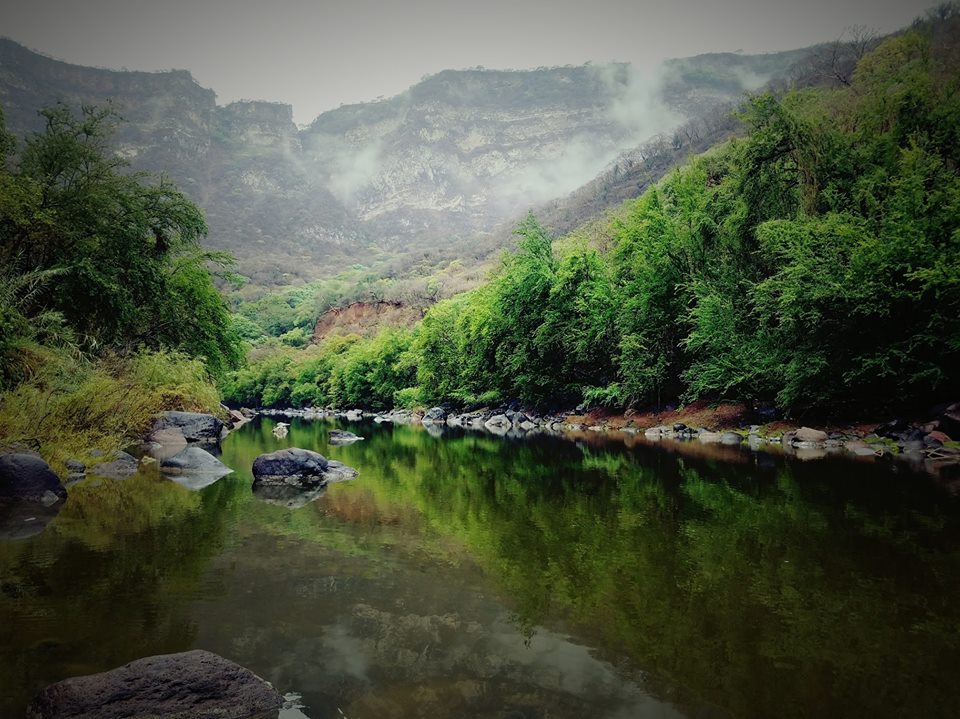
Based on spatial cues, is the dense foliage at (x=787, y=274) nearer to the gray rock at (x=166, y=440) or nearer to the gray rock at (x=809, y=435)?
the gray rock at (x=809, y=435)

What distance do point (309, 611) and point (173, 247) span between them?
28.4m

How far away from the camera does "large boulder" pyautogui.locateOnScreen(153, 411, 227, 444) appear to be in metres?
27.6

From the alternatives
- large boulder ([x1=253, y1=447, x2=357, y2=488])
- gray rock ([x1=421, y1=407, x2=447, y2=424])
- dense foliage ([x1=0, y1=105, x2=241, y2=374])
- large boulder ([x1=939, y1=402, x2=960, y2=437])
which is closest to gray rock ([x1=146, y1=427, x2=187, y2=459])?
dense foliage ([x1=0, y1=105, x2=241, y2=374])

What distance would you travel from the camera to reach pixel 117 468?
1775 centimetres

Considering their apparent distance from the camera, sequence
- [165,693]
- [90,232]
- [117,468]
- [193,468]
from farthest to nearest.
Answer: [90,232] < [193,468] < [117,468] < [165,693]

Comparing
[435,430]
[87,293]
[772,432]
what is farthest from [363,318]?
[772,432]

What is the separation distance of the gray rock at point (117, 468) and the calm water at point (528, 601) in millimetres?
5032

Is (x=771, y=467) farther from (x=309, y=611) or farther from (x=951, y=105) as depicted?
(x=951, y=105)

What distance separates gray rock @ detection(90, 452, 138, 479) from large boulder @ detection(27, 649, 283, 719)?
1429 centimetres

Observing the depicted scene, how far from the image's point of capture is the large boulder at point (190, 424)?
2764 centimetres

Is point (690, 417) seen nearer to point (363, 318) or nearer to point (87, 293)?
point (87, 293)

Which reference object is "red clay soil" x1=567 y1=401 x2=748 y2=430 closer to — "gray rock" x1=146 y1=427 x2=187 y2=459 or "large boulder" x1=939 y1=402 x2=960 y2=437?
"large boulder" x1=939 y1=402 x2=960 y2=437

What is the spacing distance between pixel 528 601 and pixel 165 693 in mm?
3499

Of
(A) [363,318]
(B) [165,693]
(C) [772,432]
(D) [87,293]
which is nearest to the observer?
(B) [165,693]
